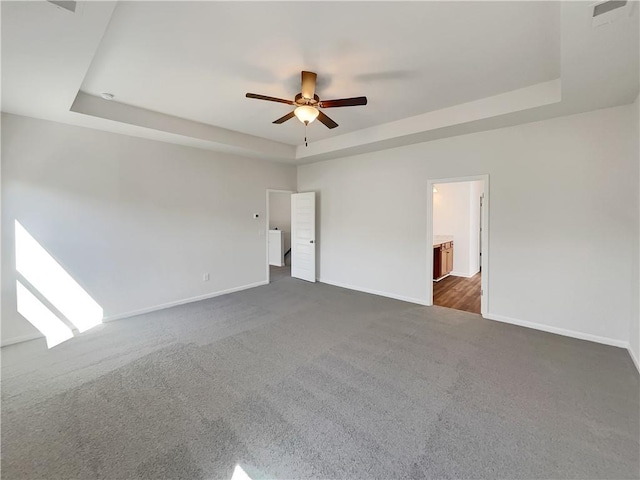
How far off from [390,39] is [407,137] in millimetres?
2126

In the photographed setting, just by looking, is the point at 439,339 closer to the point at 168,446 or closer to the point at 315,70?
the point at 168,446

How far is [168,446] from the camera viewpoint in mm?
1784

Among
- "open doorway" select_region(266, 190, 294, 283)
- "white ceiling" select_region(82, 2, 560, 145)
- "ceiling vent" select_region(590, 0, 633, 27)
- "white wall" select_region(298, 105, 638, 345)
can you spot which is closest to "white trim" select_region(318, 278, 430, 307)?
"white wall" select_region(298, 105, 638, 345)

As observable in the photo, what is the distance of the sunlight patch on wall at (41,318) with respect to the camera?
328 cm

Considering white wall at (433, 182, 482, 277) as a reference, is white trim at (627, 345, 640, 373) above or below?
below

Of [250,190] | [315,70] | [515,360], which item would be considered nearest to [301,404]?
[515,360]

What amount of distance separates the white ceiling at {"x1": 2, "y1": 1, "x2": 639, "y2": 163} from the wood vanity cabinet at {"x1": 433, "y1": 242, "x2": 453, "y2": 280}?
2.74 meters

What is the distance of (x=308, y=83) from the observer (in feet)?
8.86

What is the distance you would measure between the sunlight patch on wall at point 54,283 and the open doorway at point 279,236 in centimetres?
357

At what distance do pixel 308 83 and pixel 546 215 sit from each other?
11.1 feet

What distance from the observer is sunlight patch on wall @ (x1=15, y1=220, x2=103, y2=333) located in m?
3.27

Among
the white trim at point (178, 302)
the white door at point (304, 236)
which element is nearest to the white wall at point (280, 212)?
the white door at point (304, 236)

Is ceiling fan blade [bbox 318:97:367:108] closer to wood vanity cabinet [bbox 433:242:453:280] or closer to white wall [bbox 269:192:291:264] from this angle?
wood vanity cabinet [bbox 433:242:453:280]

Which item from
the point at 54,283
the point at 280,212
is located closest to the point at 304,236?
the point at 280,212
